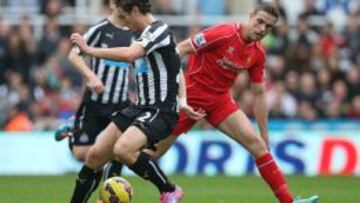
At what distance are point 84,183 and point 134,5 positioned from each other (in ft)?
6.02

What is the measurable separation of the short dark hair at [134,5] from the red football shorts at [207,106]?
A: 1.74 metres

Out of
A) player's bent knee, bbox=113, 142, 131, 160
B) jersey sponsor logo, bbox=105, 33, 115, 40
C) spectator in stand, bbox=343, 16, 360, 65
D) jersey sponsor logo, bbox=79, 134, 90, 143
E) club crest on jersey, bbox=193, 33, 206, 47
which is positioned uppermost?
club crest on jersey, bbox=193, 33, 206, 47

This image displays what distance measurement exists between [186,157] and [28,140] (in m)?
2.65

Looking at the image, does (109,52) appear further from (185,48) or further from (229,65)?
(229,65)

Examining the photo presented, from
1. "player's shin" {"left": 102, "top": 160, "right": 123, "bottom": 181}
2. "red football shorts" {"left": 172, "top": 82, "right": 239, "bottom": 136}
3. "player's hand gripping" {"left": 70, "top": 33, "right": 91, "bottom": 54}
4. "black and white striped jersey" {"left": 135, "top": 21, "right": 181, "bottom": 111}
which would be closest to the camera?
"player's hand gripping" {"left": 70, "top": 33, "right": 91, "bottom": 54}

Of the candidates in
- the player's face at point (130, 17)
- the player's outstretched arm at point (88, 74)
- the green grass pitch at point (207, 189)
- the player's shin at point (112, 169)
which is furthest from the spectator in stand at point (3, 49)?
the player's face at point (130, 17)

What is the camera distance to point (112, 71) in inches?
536

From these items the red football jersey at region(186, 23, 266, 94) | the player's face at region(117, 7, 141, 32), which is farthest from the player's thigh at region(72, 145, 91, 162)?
the player's face at region(117, 7, 141, 32)

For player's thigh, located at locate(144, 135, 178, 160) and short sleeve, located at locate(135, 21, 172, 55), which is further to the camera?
player's thigh, located at locate(144, 135, 178, 160)

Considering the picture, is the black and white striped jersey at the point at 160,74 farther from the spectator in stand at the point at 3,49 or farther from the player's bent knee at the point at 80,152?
the spectator in stand at the point at 3,49

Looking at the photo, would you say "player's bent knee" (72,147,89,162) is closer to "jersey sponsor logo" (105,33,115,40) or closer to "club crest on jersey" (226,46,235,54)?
"jersey sponsor logo" (105,33,115,40)

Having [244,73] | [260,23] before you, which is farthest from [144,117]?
[244,73]

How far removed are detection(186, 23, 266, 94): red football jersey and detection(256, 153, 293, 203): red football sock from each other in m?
0.90

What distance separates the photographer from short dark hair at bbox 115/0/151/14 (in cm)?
1123
